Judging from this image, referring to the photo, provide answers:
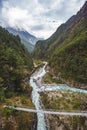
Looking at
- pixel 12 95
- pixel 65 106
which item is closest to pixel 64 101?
pixel 65 106

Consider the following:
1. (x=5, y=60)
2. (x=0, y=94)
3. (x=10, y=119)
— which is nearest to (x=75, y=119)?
(x=10, y=119)

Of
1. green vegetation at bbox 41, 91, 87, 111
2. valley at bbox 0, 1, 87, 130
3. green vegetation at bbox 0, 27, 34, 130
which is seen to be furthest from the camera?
green vegetation at bbox 41, 91, 87, 111

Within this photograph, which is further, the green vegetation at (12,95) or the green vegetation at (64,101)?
the green vegetation at (64,101)

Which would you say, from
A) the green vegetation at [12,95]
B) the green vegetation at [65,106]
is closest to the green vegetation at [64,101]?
the green vegetation at [65,106]

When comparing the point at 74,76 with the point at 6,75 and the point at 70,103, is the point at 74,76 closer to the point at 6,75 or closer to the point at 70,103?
the point at 70,103

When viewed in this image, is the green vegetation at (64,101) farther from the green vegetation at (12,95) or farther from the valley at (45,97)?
the green vegetation at (12,95)

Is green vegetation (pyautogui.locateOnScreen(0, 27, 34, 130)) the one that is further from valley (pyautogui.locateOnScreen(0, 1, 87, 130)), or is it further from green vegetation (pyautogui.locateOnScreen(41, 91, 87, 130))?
green vegetation (pyautogui.locateOnScreen(41, 91, 87, 130))

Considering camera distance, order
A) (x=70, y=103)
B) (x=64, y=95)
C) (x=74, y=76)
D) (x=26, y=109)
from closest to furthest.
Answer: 1. (x=26, y=109)
2. (x=70, y=103)
3. (x=64, y=95)
4. (x=74, y=76)

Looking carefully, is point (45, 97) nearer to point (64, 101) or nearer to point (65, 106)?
point (64, 101)

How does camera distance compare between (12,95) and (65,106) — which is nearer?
(65,106)

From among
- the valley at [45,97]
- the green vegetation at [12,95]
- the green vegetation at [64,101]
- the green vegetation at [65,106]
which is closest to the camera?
the green vegetation at [12,95]

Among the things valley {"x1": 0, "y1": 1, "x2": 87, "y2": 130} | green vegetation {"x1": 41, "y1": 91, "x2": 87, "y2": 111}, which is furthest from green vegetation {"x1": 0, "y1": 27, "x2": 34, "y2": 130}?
green vegetation {"x1": 41, "y1": 91, "x2": 87, "y2": 111}
